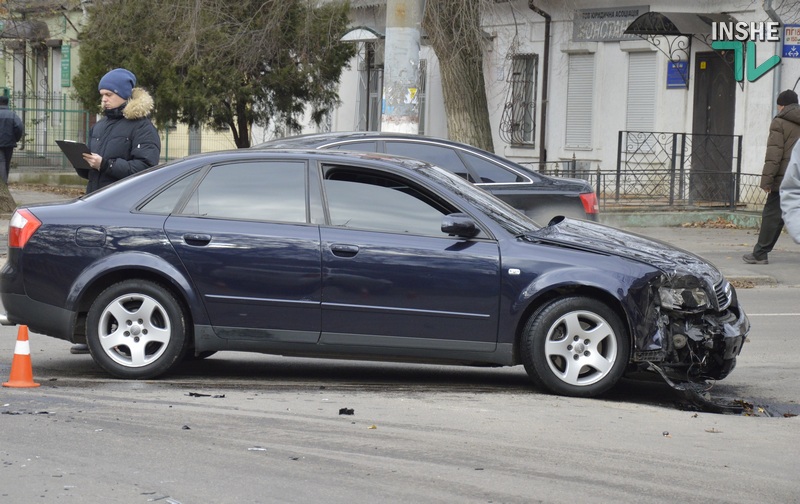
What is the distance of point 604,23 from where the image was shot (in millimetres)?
26344

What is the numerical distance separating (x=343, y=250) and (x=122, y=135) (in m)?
2.96

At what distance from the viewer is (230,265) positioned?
7.76 metres

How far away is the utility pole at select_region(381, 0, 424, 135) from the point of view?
52.9ft

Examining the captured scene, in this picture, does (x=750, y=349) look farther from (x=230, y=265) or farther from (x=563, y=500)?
(x=563, y=500)

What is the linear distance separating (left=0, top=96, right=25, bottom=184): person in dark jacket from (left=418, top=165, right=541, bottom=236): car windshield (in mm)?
12786

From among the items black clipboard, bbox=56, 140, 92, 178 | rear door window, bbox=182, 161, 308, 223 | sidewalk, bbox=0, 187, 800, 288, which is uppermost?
black clipboard, bbox=56, 140, 92, 178

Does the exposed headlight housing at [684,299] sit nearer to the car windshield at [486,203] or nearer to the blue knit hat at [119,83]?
the car windshield at [486,203]

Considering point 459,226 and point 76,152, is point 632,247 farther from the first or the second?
point 76,152

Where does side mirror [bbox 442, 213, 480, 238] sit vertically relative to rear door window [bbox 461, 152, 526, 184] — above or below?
below

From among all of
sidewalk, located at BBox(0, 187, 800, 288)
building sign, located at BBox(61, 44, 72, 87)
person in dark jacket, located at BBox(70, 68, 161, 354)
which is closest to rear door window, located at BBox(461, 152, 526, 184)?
sidewalk, located at BBox(0, 187, 800, 288)

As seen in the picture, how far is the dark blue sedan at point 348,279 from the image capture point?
7598 mm

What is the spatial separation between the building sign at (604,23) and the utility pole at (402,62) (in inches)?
404

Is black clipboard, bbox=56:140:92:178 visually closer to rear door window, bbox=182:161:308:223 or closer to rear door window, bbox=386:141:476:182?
rear door window, bbox=182:161:308:223

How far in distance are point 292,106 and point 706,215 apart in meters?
9.02
